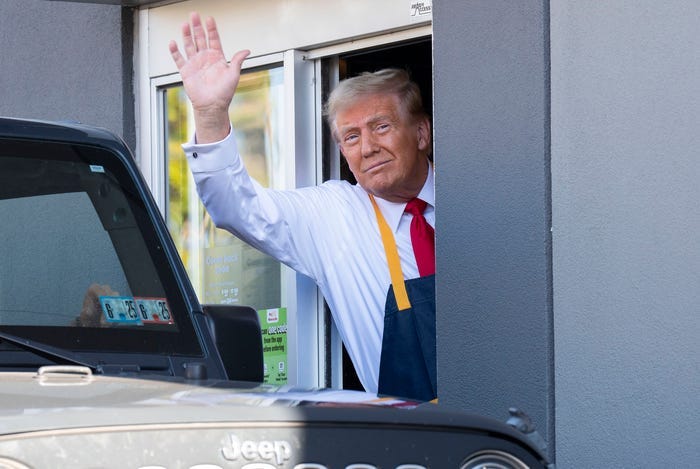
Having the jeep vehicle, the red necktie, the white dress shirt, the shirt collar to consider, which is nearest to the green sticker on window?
the white dress shirt

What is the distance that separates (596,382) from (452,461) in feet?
9.69

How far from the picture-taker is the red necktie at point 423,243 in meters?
6.08

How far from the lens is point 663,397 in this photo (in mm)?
5109

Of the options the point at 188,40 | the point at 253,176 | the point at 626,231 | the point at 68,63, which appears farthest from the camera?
the point at 68,63

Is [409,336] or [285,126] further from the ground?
[285,126]

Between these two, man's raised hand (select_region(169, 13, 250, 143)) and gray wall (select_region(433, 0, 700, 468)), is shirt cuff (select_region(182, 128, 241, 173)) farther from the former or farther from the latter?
gray wall (select_region(433, 0, 700, 468))

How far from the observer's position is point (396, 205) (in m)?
6.25

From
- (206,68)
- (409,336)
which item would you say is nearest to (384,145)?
(409,336)

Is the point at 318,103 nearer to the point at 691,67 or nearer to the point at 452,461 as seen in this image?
the point at 691,67

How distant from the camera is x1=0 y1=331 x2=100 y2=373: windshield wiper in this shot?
3.23 meters

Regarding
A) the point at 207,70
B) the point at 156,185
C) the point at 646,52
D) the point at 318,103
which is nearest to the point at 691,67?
the point at 646,52

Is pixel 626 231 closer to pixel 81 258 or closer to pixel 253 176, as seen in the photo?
pixel 81 258

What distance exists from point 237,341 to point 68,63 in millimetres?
5149

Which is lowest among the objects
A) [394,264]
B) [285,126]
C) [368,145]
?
[394,264]
